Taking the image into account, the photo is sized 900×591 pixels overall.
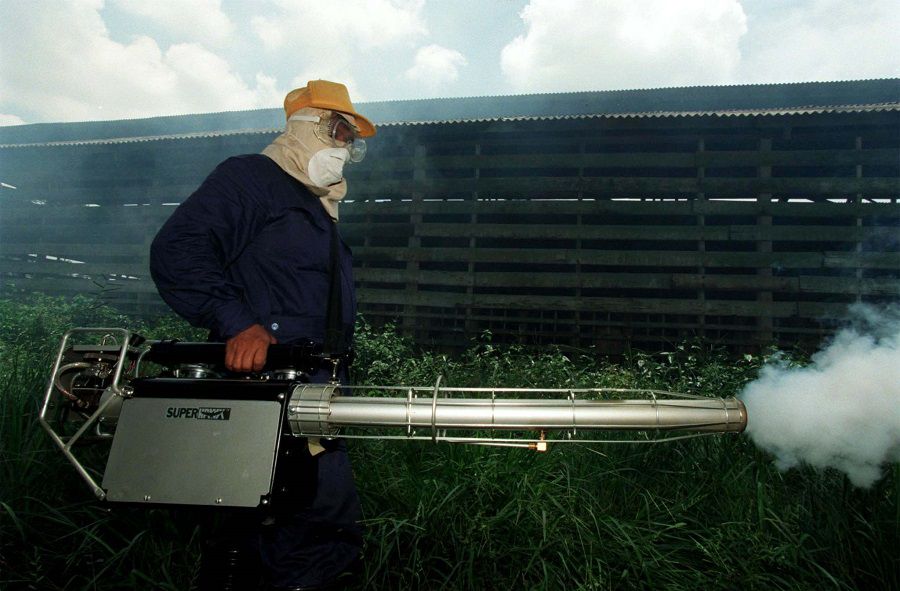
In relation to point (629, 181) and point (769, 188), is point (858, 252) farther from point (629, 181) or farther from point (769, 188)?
point (629, 181)

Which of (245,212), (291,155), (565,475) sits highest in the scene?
(291,155)

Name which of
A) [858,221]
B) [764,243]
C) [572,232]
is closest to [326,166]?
[572,232]

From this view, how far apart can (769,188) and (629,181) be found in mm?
1853

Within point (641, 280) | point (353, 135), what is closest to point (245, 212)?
point (353, 135)

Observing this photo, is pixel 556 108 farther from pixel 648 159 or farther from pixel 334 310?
pixel 334 310

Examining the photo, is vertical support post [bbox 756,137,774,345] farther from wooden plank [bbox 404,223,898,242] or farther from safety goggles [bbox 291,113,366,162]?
safety goggles [bbox 291,113,366,162]

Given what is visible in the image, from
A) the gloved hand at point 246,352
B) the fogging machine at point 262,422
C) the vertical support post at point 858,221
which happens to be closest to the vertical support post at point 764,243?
the vertical support post at point 858,221

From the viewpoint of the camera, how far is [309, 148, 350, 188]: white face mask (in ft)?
6.64

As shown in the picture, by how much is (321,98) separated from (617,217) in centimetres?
673

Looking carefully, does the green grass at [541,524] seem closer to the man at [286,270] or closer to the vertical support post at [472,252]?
the man at [286,270]

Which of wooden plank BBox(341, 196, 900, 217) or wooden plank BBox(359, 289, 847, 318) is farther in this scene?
wooden plank BBox(341, 196, 900, 217)

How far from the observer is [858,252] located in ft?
22.9

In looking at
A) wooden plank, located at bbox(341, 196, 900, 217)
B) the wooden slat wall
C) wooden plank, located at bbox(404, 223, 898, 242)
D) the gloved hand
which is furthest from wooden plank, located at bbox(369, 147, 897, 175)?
the gloved hand

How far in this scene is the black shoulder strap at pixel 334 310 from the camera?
74.5 inches
